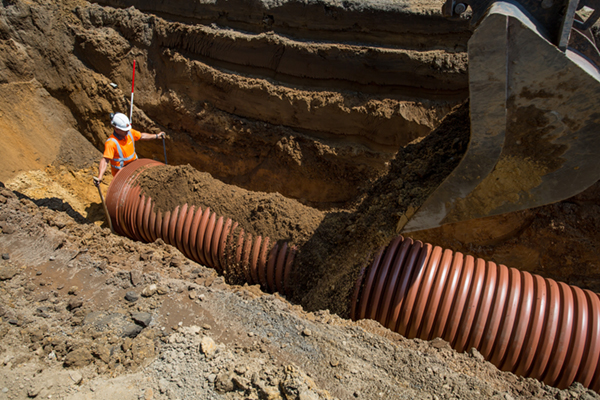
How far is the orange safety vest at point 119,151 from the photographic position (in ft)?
15.1

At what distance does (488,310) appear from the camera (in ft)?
8.41

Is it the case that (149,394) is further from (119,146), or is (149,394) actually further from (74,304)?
(119,146)

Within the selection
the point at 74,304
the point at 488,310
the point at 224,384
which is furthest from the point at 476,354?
the point at 74,304

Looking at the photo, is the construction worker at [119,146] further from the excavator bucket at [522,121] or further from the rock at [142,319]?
the excavator bucket at [522,121]

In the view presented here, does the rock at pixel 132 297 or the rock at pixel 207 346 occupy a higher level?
the rock at pixel 207 346

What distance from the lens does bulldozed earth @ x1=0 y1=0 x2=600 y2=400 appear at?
2.21 m

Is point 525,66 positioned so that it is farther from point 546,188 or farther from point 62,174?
point 62,174

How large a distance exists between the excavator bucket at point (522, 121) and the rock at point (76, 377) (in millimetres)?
2478

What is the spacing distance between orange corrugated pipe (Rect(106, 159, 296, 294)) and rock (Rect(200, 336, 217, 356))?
45.2 inches

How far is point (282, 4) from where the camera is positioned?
14.4 ft

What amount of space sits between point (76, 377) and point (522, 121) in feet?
10.1

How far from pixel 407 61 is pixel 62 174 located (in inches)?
212

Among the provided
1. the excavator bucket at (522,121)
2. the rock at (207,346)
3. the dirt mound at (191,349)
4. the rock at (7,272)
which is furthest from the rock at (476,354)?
the rock at (7,272)

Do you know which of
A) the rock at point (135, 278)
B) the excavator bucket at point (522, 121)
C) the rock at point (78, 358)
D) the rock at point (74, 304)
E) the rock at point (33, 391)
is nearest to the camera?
the excavator bucket at point (522, 121)
